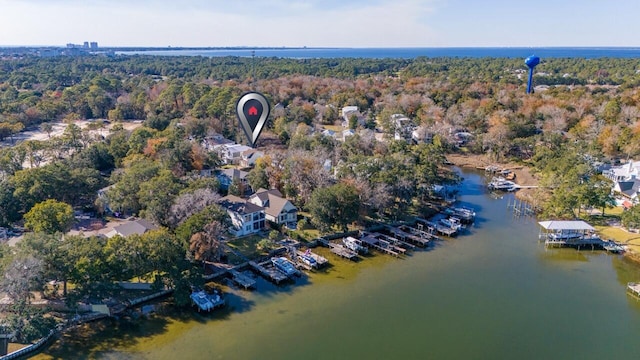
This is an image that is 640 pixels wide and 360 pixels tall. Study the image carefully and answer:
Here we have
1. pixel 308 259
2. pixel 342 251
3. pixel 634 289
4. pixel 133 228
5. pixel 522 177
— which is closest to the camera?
pixel 634 289

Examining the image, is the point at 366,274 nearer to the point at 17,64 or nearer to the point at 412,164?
the point at 412,164

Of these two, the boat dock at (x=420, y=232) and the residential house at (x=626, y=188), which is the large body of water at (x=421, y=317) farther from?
the residential house at (x=626, y=188)

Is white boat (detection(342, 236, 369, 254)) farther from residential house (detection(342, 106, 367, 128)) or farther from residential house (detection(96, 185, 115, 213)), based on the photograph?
residential house (detection(342, 106, 367, 128))

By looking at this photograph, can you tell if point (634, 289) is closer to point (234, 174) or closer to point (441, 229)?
point (441, 229)

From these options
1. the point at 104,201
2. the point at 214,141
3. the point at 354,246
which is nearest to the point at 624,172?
the point at 354,246

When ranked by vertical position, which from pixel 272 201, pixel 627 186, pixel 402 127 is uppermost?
pixel 402 127
